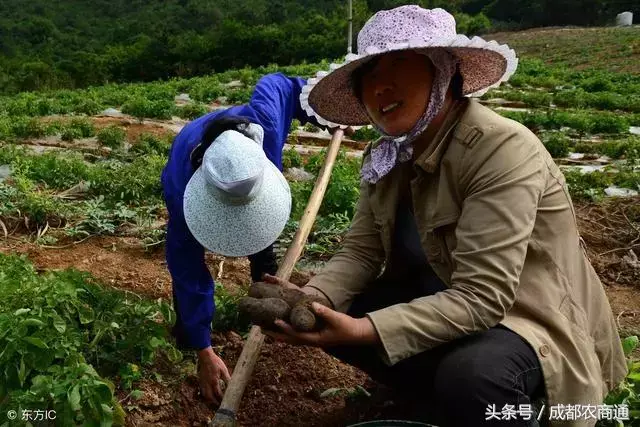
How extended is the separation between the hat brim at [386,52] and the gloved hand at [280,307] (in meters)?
0.67

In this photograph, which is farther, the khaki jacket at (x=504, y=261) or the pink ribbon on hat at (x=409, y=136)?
the pink ribbon on hat at (x=409, y=136)

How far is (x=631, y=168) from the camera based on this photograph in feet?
18.6

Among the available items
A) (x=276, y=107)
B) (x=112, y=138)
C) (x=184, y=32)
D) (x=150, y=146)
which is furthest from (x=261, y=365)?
(x=184, y=32)

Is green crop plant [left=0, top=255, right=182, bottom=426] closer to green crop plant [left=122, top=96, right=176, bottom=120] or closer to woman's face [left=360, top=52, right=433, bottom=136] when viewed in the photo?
woman's face [left=360, top=52, right=433, bottom=136]

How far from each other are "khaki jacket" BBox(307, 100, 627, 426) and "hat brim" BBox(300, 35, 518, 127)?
14cm

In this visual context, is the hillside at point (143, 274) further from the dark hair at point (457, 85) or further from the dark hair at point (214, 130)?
the dark hair at point (457, 85)

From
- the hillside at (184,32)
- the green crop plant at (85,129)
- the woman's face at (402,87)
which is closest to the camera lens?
the woman's face at (402,87)

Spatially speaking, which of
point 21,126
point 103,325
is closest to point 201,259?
point 103,325

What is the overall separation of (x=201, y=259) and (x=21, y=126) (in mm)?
6103

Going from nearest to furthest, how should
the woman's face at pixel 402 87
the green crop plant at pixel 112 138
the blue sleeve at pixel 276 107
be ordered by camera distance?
the woman's face at pixel 402 87
the blue sleeve at pixel 276 107
the green crop plant at pixel 112 138

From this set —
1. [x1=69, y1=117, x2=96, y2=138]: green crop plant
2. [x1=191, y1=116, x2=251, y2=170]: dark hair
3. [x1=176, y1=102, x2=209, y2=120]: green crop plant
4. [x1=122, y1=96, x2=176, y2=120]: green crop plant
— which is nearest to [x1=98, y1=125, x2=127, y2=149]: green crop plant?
[x1=69, y1=117, x2=96, y2=138]: green crop plant

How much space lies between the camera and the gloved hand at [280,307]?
5.66 feet

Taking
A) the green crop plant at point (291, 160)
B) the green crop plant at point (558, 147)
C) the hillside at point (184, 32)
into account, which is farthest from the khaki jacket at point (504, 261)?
the hillside at point (184, 32)

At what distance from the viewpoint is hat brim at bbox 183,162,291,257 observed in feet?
6.12
